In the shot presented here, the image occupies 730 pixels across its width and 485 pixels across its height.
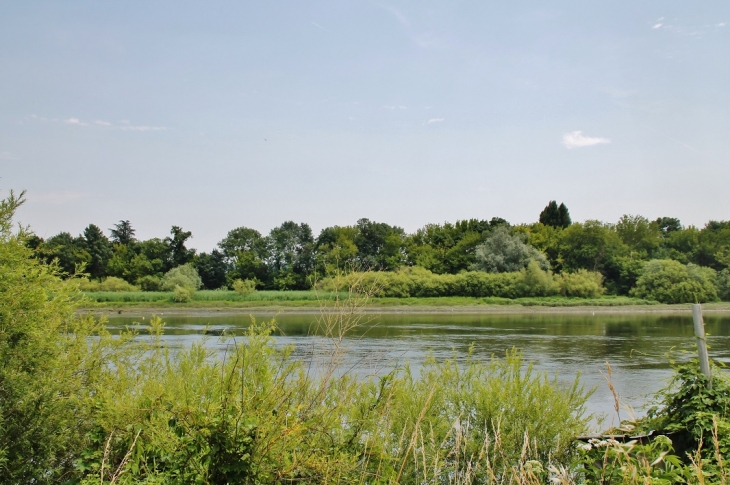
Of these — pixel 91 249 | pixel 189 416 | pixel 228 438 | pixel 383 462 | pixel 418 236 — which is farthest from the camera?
pixel 418 236

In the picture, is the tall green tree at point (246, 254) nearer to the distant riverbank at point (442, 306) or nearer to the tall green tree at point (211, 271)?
the tall green tree at point (211, 271)

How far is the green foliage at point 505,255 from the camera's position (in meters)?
68.6

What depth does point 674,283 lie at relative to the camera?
61.6 m

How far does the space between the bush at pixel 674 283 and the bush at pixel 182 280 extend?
4529cm

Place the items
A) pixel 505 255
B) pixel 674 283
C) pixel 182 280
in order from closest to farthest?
pixel 674 283 → pixel 182 280 → pixel 505 255

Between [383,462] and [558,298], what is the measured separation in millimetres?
61289

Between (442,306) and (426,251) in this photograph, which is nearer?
(442,306)

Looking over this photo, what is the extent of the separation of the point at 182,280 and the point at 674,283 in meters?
49.2

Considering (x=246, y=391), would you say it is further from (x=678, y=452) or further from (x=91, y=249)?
(x=91, y=249)

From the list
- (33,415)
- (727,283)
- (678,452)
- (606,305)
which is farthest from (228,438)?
(727,283)

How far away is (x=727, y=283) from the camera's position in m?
63.2

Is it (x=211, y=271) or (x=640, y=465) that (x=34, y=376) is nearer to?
(x=640, y=465)

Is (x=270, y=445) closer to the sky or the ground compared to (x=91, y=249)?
closer to the ground

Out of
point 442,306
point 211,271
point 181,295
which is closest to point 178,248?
point 211,271
